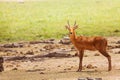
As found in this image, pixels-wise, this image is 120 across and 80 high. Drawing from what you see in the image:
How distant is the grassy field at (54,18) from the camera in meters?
38.8

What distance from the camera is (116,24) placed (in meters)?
42.2

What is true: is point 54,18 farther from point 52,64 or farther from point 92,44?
point 92,44

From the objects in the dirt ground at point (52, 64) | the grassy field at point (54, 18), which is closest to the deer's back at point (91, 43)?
the dirt ground at point (52, 64)

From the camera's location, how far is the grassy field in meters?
38.8

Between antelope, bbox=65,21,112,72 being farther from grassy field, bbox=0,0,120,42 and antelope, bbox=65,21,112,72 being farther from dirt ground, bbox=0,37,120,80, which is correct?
grassy field, bbox=0,0,120,42

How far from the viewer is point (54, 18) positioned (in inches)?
1811

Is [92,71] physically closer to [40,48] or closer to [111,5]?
[40,48]

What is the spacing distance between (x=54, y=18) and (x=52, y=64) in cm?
2112

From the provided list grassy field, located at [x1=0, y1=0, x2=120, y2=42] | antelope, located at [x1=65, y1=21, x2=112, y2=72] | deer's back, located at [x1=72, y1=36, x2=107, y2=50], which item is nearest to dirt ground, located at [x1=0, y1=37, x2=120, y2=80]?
antelope, located at [x1=65, y1=21, x2=112, y2=72]

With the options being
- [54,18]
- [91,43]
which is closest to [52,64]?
[91,43]

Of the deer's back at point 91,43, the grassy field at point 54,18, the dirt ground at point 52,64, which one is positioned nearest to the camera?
the dirt ground at point 52,64

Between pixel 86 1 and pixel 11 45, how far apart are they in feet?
90.2

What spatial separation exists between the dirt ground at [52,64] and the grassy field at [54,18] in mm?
4292

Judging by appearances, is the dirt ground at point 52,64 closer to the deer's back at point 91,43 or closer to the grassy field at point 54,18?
the deer's back at point 91,43
